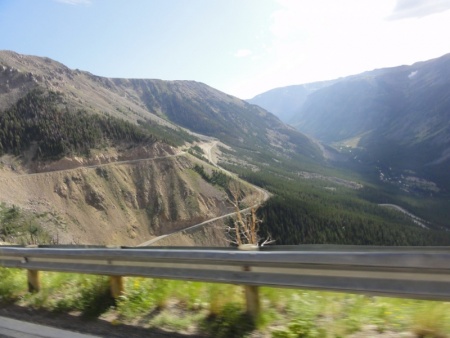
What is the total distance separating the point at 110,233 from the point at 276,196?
164 feet

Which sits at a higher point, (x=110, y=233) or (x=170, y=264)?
(x=170, y=264)

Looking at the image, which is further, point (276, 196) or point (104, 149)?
point (276, 196)

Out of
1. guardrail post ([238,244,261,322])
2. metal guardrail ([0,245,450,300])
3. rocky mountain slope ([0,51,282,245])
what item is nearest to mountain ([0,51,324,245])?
rocky mountain slope ([0,51,282,245])

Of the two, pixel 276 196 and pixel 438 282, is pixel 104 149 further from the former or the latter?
Result: pixel 438 282

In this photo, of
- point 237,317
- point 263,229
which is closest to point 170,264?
point 237,317

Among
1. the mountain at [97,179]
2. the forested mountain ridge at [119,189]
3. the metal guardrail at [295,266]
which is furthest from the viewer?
the forested mountain ridge at [119,189]

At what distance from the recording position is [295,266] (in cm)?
407

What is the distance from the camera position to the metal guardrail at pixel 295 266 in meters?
3.32

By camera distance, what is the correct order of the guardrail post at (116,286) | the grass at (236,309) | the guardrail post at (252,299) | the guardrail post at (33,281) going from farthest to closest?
the guardrail post at (33,281) < the guardrail post at (116,286) < the guardrail post at (252,299) < the grass at (236,309)

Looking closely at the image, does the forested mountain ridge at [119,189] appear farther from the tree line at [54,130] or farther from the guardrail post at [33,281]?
the guardrail post at [33,281]

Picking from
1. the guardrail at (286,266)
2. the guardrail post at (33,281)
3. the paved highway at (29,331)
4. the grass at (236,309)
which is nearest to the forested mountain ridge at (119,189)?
the guardrail post at (33,281)

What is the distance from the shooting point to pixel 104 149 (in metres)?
103

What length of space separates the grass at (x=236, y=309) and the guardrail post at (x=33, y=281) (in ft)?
0.65

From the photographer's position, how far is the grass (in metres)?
3.87
